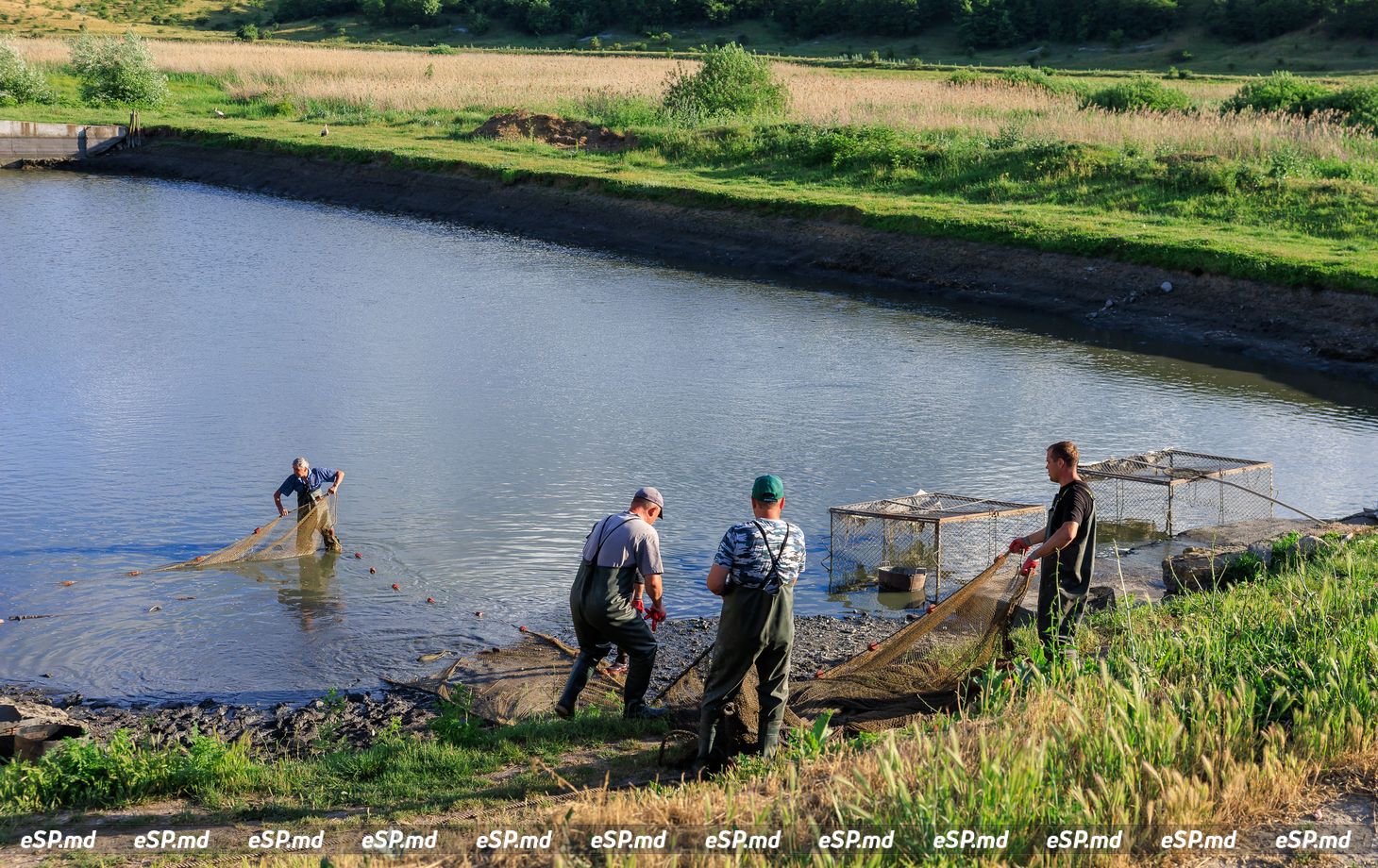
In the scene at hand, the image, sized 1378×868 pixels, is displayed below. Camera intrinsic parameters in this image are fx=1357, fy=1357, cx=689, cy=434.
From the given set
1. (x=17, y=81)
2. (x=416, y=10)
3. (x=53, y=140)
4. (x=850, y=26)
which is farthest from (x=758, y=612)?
(x=416, y=10)

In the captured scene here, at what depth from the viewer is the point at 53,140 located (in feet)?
195

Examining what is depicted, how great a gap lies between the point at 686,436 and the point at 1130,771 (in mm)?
13458

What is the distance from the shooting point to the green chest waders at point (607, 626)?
397 inches

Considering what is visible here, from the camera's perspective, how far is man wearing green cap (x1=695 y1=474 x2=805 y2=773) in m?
8.15

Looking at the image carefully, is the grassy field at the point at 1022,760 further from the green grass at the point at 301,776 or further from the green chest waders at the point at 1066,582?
the green chest waders at the point at 1066,582

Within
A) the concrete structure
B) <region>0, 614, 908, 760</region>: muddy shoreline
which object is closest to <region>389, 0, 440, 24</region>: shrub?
the concrete structure

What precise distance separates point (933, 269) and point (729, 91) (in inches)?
805

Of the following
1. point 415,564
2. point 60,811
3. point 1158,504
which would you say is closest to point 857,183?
point 1158,504

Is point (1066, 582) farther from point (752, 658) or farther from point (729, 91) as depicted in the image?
point (729, 91)

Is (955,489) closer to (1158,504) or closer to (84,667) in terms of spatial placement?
(1158,504)

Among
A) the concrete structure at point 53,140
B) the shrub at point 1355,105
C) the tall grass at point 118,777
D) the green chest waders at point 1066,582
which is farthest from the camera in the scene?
the concrete structure at point 53,140

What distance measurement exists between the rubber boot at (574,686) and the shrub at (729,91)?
41680 mm

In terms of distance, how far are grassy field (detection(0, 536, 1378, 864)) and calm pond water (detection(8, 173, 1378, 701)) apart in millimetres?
2843

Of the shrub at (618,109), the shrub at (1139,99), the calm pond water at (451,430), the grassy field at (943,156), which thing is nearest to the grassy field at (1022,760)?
the calm pond water at (451,430)
